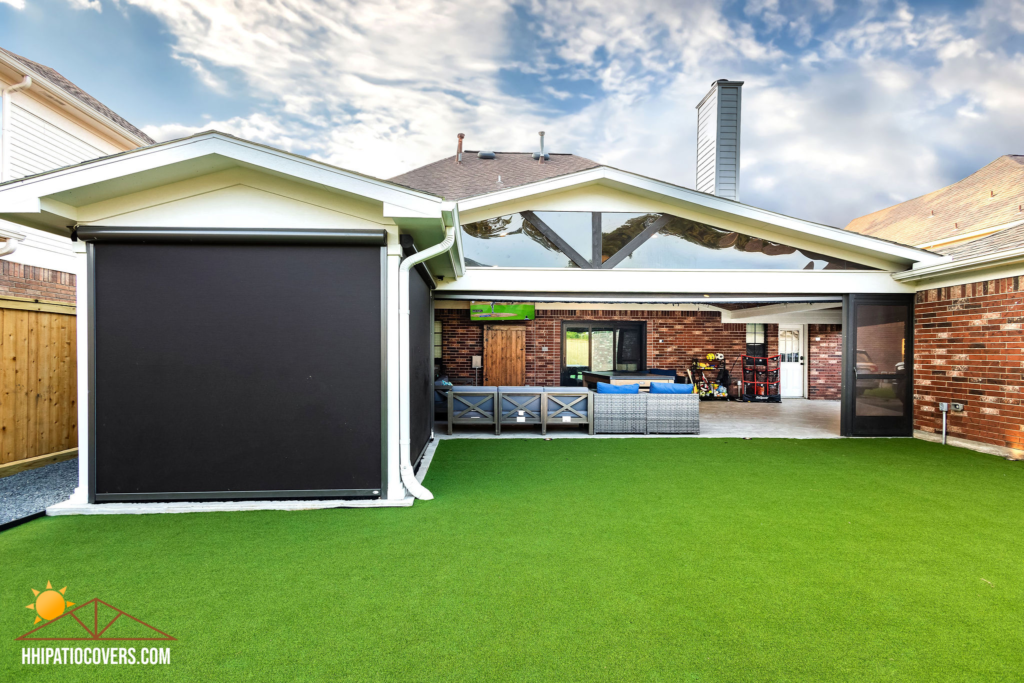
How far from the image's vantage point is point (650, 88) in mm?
12719

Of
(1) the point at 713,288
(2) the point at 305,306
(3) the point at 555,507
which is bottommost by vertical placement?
(3) the point at 555,507

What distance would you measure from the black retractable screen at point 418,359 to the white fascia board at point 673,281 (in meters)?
1.10

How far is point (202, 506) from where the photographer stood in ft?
12.4

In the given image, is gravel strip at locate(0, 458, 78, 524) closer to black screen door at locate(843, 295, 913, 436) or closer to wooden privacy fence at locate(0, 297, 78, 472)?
wooden privacy fence at locate(0, 297, 78, 472)

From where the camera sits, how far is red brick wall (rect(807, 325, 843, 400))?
12.7 metres

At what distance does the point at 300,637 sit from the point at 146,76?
44.5 feet

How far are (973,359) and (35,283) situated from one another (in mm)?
12188

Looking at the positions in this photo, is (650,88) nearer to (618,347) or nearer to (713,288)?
(618,347)

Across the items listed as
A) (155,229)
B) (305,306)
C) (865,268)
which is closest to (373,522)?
(305,306)

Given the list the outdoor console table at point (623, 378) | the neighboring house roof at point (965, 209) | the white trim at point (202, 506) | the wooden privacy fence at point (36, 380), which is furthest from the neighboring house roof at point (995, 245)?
the wooden privacy fence at point (36, 380)

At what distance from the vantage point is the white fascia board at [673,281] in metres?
6.95

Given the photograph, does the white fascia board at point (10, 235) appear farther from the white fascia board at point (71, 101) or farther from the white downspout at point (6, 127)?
the white fascia board at point (71, 101)

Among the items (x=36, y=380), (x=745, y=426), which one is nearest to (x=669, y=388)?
(x=745, y=426)

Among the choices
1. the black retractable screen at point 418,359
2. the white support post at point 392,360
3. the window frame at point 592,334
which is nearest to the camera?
the white support post at point 392,360
